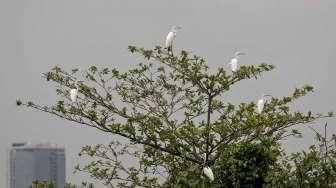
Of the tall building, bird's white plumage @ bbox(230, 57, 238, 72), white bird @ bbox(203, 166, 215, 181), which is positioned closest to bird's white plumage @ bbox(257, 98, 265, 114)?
bird's white plumage @ bbox(230, 57, 238, 72)

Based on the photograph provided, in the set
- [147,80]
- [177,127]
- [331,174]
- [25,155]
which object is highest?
[25,155]

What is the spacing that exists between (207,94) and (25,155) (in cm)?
10928

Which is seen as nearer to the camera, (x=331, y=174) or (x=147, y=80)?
(x=331, y=174)

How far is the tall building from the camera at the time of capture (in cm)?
10869

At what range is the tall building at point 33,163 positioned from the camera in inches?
4279

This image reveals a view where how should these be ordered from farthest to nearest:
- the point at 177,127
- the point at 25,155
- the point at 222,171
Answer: the point at 25,155, the point at 177,127, the point at 222,171

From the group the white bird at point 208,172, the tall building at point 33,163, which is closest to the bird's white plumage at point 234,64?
the white bird at point 208,172

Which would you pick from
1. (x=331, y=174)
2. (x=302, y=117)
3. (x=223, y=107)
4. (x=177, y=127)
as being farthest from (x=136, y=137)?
(x=331, y=174)

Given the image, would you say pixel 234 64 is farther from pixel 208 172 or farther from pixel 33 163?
pixel 33 163

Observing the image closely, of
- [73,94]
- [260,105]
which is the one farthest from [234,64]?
[73,94]

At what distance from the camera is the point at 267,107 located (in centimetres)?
1684

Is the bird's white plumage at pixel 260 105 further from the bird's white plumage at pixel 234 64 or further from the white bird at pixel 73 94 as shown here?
the white bird at pixel 73 94

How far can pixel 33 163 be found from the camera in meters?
113

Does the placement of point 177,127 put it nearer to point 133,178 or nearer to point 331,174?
point 133,178
